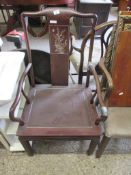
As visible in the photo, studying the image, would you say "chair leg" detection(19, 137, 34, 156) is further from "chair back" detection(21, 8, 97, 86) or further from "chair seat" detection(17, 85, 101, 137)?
"chair back" detection(21, 8, 97, 86)

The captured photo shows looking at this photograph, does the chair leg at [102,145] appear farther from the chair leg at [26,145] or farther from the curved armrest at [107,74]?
the chair leg at [26,145]

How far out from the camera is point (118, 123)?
105 centimetres

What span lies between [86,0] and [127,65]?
→ 196 centimetres

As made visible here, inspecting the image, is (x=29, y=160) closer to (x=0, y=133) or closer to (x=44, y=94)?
(x=0, y=133)

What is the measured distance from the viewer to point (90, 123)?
1050 mm

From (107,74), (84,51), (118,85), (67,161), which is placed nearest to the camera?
(107,74)

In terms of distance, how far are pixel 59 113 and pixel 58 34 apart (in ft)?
1.72

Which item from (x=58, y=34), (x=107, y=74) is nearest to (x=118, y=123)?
(x=107, y=74)

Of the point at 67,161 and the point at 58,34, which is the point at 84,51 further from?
the point at 67,161

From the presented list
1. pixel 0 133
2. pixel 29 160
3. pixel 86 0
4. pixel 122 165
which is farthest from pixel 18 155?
pixel 86 0

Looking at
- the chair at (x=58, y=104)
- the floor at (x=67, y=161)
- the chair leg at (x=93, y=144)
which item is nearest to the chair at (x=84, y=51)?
the chair at (x=58, y=104)

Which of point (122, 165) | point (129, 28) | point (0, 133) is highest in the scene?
point (129, 28)

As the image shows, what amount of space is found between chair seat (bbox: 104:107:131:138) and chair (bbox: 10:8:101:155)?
77 millimetres

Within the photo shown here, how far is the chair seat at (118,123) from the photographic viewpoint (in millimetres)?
1021
